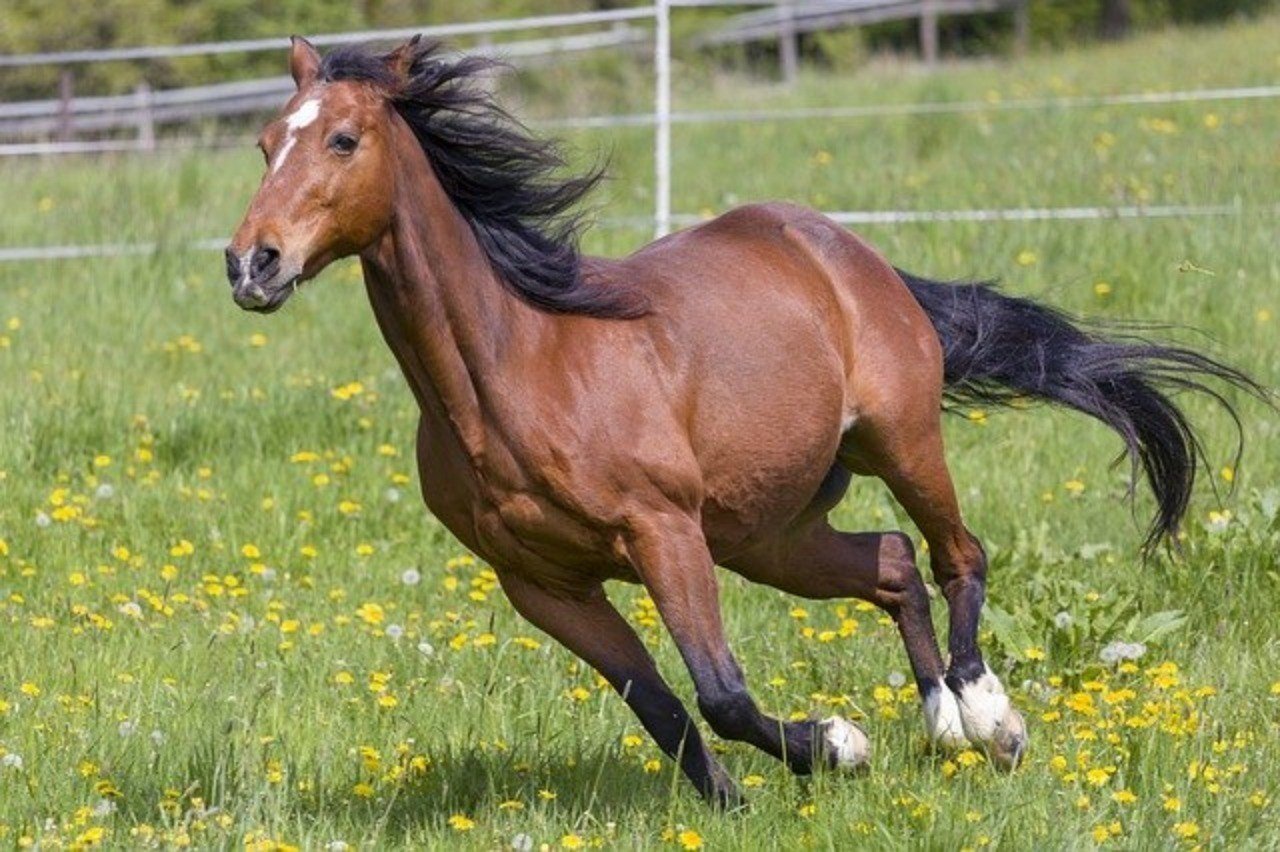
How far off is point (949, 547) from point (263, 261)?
2.41 metres

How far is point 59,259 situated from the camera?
11.8 m

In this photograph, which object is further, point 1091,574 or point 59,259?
point 59,259

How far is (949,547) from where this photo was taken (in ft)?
19.2

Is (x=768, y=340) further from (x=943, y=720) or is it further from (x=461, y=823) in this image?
(x=461, y=823)

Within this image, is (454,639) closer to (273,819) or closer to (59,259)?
(273,819)

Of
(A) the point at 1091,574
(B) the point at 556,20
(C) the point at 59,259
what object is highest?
(B) the point at 556,20

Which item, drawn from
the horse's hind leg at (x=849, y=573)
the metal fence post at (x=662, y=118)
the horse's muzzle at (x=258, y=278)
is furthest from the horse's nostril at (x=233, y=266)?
the metal fence post at (x=662, y=118)

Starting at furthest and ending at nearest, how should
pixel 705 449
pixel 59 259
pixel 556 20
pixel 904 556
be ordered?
1. pixel 59 259
2. pixel 556 20
3. pixel 904 556
4. pixel 705 449

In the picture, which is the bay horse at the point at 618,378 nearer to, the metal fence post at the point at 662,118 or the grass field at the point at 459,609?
the grass field at the point at 459,609

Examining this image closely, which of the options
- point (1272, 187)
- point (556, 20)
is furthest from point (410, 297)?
point (1272, 187)

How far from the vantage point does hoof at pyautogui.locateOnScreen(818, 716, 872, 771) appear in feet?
16.0

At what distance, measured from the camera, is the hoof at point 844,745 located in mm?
4891

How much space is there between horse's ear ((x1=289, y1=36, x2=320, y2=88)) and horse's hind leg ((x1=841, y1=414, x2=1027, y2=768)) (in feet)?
5.82

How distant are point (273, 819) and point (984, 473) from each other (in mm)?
4167
